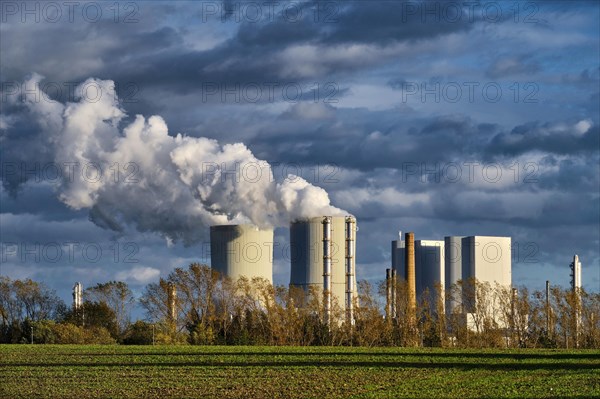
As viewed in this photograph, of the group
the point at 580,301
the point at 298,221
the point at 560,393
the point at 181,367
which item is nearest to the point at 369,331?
the point at 298,221

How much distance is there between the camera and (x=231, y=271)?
68.5 m

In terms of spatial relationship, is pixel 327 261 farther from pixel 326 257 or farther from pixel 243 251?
pixel 243 251

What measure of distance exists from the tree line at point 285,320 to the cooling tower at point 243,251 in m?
0.66

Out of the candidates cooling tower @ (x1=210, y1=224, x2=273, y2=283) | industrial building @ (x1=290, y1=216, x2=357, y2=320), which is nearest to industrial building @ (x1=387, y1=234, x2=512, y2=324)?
industrial building @ (x1=290, y1=216, x2=357, y2=320)

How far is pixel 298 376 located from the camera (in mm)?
30578

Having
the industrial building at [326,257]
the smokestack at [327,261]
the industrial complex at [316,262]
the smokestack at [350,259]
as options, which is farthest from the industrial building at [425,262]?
the smokestack at [327,261]

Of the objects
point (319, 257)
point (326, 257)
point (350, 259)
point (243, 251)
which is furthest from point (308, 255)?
Result: point (243, 251)

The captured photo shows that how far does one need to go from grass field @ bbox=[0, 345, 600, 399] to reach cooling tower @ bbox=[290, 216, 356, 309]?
27.3m

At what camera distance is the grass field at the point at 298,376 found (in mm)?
25562

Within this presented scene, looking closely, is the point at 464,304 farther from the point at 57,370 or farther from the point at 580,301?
the point at 57,370

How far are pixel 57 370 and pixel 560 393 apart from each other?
17.3 m

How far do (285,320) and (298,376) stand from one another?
37470 mm

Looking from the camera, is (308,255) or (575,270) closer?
(308,255)

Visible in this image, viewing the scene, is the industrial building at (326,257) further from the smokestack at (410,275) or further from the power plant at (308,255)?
the smokestack at (410,275)
